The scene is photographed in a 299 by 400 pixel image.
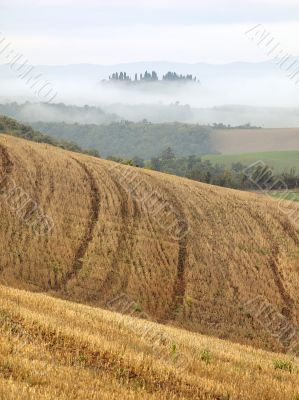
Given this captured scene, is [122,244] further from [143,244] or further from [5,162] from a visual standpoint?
[5,162]

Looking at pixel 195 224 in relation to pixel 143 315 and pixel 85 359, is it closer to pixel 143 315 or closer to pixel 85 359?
pixel 143 315

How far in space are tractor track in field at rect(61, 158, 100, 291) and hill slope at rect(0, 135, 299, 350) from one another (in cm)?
7

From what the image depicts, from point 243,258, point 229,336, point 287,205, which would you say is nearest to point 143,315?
point 229,336

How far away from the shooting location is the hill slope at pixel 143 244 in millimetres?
30797

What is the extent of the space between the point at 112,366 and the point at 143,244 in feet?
88.7

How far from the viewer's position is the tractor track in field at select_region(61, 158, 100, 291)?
31.4 metres

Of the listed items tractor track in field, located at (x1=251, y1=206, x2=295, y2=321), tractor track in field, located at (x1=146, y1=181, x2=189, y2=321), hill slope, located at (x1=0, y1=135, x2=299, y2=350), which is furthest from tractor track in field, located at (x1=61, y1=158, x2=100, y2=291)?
tractor track in field, located at (x1=251, y1=206, x2=295, y2=321)

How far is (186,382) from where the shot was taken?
36.0ft

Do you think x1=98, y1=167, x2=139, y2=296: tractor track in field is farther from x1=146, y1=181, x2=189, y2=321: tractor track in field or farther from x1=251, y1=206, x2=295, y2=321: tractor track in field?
x1=251, y1=206, x2=295, y2=321: tractor track in field

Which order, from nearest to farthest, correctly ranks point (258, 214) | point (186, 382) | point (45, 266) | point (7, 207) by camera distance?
point (186, 382)
point (45, 266)
point (7, 207)
point (258, 214)

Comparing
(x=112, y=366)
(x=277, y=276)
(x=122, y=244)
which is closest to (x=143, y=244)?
(x=122, y=244)

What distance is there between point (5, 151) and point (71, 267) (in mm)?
16828

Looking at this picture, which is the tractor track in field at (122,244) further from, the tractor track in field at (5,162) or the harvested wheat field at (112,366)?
the harvested wheat field at (112,366)

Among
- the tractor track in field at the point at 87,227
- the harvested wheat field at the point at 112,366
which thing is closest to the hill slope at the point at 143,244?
the tractor track in field at the point at 87,227
